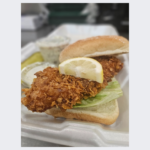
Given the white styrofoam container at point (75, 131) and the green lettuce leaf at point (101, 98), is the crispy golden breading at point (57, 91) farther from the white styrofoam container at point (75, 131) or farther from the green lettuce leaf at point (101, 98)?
the white styrofoam container at point (75, 131)

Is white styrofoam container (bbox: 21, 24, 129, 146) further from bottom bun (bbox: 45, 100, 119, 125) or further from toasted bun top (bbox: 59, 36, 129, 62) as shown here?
toasted bun top (bbox: 59, 36, 129, 62)

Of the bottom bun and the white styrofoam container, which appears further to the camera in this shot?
the bottom bun

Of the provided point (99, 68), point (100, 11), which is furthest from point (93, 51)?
point (100, 11)

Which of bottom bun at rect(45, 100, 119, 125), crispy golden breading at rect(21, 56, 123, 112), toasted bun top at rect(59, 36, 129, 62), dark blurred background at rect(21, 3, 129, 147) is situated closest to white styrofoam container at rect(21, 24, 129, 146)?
bottom bun at rect(45, 100, 119, 125)

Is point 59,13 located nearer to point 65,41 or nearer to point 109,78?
point 65,41

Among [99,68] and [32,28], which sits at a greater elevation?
[32,28]

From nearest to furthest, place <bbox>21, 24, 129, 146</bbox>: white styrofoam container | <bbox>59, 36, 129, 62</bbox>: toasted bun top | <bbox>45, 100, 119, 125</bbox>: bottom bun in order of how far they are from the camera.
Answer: <bbox>21, 24, 129, 146</bbox>: white styrofoam container
<bbox>45, 100, 119, 125</bbox>: bottom bun
<bbox>59, 36, 129, 62</bbox>: toasted bun top
